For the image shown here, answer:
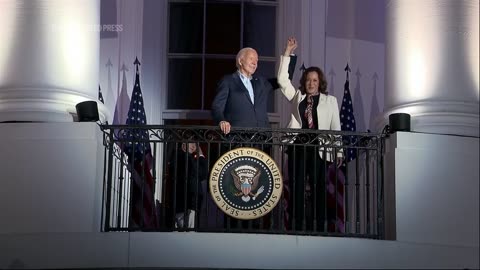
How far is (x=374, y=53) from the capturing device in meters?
15.8

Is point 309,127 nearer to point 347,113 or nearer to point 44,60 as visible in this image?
point 44,60

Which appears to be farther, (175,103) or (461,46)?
(175,103)

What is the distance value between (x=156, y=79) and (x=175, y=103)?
0.40 metres

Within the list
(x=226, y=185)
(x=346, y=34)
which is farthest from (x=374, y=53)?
(x=226, y=185)

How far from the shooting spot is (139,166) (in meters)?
14.9

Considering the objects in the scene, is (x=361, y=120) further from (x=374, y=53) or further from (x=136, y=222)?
(x=136, y=222)

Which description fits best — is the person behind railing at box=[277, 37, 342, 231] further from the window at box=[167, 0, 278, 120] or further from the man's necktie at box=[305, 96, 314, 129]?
the window at box=[167, 0, 278, 120]

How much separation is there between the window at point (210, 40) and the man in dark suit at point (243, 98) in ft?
12.1

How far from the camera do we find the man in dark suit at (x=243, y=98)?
12289 millimetres

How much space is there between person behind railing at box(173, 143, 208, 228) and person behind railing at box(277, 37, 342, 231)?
931mm

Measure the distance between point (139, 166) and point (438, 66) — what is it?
4.18 metres

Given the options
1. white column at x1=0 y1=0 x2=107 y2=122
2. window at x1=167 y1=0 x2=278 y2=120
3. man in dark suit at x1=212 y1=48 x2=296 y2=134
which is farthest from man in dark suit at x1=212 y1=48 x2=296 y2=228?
window at x1=167 y1=0 x2=278 y2=120

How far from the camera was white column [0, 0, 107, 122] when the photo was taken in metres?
12.2

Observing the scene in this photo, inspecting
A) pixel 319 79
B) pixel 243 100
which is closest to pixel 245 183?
pixel 243 100
